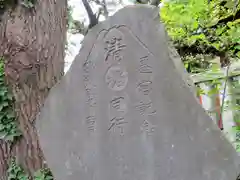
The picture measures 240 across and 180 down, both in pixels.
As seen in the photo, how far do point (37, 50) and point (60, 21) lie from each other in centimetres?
34

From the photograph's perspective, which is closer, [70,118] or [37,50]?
[70,118]

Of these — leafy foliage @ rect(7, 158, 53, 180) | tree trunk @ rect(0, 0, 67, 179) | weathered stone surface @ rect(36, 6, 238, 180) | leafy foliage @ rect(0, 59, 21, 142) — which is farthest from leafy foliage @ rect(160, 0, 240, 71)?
leafy foliage @ rect(7, 158, 53, 180)

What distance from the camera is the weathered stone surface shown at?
1.63m

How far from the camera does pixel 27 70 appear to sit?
8.47 feet

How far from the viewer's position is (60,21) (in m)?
2.82

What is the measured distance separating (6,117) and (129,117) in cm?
110

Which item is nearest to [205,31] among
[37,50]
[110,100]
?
[37,50]

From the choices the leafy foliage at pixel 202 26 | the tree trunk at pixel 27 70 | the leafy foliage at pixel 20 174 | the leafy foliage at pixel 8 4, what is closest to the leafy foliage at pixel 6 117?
the tree trunk at pixel 27 70

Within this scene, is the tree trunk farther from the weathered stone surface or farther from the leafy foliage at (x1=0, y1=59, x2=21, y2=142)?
the weathered stone surface

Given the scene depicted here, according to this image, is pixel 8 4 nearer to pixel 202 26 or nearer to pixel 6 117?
pixel 6 117

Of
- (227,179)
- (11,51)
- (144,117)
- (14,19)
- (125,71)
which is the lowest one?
(227,179)

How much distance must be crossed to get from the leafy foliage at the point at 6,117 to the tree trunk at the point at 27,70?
0.12 feet

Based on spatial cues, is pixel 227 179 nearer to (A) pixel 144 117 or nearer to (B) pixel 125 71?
(A) pixel 144 117

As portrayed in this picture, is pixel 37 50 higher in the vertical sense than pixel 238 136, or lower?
higher
